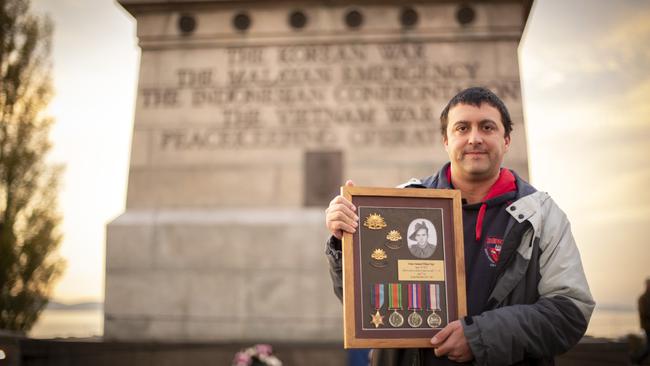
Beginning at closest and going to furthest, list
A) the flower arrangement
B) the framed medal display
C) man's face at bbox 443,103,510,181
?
the framed medal display < man's face at bbox 443,103,510,181 < the flower arrangement

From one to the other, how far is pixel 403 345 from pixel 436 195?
2.20ft

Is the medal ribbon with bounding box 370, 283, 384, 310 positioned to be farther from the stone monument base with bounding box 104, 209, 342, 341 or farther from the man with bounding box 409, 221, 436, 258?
the stone monument base with bounding box 104, 209, 342, 341

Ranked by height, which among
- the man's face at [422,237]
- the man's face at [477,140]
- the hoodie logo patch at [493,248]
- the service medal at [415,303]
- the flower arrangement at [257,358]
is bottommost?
the flower arrangement at [257,358]

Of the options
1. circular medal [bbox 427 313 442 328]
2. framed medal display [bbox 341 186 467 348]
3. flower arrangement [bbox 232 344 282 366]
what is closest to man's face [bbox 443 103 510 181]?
framed medal display [bbox 341 186 467 348]

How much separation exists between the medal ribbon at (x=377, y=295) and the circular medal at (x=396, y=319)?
67 mm

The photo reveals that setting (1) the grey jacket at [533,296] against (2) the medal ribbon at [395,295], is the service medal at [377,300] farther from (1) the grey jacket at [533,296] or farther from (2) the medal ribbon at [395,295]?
(1) the grey jacket at [533,296]

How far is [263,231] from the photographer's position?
9.27m

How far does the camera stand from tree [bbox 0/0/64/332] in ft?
53.6

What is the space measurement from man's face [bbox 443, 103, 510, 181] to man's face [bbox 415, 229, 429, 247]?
333mm

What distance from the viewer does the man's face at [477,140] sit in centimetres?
258

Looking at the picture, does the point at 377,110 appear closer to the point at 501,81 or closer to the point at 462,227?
the point at 501,81

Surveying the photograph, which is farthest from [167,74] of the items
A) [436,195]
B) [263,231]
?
[436,195]

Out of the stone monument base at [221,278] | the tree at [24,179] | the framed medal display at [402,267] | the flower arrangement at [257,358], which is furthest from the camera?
the tree at [24,179]

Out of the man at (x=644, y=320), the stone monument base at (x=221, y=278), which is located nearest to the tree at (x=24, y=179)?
the stone monument base at (x=221, y=278)
